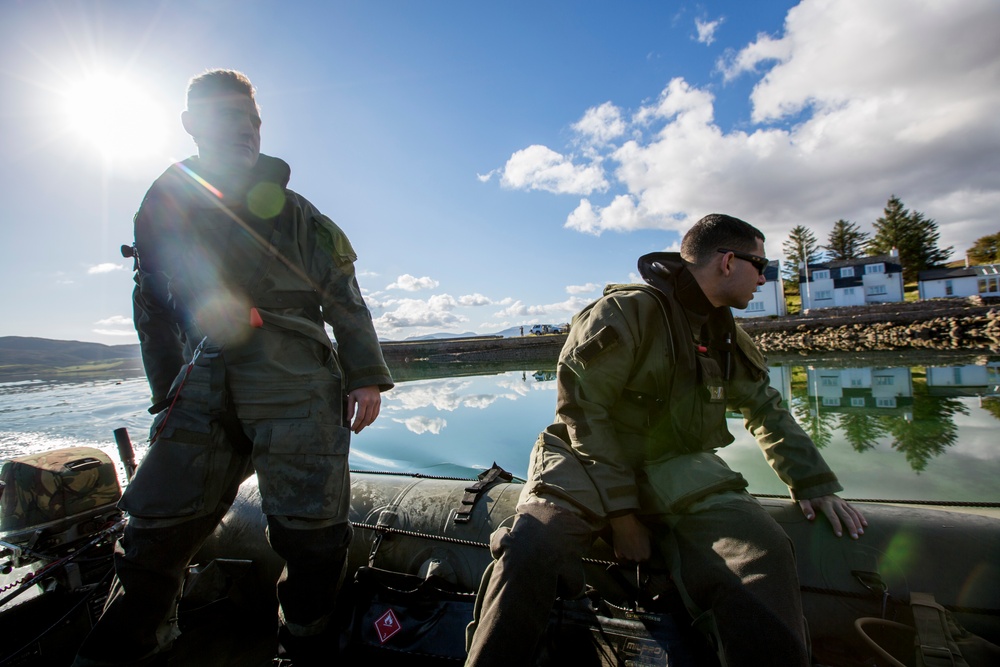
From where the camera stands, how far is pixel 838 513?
6.38 feet

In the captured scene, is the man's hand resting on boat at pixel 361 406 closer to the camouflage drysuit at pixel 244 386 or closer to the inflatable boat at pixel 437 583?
the camouflage drysuit at pixel 244 386

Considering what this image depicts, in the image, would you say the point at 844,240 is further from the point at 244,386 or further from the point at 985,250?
the point at 244,386

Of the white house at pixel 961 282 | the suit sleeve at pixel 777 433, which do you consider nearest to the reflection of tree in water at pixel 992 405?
the suit sleeve at pixel 777 433

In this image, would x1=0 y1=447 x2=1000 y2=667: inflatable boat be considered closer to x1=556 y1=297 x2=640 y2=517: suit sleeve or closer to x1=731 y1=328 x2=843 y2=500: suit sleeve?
x1=731 y1=328 x2=843 y2=500: suit sleeve

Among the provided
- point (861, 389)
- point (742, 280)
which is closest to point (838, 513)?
point (742, 280)

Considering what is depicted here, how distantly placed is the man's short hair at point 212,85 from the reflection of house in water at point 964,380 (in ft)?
42.2

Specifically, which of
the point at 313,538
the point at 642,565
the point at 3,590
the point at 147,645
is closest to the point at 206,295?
the point at 313,538

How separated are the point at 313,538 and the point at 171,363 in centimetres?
119

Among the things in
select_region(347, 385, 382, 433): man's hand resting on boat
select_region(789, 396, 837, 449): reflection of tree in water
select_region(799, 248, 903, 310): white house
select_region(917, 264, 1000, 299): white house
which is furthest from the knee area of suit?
select_region(917, 264, 1000, 299): white house

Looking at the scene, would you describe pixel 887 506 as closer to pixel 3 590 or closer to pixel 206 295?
pixel 206 295

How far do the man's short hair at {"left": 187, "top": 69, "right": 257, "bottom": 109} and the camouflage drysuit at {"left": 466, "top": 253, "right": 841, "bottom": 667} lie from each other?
180 cm

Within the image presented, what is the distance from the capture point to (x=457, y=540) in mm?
2252

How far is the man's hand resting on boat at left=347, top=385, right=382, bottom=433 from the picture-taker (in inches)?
74.8

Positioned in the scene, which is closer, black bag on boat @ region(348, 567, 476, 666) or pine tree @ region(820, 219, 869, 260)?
black bag on boat @ region(348, 567, 476, 666)
